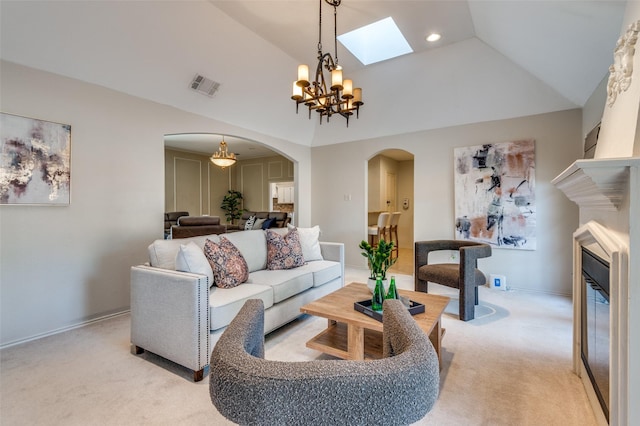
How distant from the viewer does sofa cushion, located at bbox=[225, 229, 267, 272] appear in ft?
9.62

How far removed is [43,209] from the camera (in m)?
2.61

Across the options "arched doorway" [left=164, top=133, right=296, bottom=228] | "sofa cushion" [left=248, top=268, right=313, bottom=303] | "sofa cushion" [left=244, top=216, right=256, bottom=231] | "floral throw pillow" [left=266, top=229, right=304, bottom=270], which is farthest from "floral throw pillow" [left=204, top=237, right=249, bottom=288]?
"arched doorway" [left=164, top=133, right=296, bottom=228]

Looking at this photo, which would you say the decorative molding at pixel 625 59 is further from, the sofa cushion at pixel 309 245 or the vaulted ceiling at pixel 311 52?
the sofa cushion at pixel 309 245

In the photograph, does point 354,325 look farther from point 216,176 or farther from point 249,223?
point 216,176

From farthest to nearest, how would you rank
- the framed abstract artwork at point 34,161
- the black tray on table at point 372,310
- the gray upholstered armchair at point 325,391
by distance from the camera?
the framed abstract artwork at point 34,161, the black tray on table at point 372,310, the gray upholstered armchair at point 325,391

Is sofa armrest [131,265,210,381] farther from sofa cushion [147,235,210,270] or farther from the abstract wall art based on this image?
the abstract wall art

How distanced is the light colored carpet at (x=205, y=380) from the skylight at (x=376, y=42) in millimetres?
3408

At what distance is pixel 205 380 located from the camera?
6.31 ft

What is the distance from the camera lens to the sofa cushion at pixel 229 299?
1979 mm

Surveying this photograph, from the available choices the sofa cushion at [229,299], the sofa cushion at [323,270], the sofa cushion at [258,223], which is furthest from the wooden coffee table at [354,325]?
the sofa cushion at [258,223]

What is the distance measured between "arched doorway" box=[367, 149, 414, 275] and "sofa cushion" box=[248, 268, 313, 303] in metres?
3.44

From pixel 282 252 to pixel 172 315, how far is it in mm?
1316

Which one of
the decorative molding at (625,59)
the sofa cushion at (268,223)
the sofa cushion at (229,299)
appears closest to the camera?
the decorative molding at (625,59)

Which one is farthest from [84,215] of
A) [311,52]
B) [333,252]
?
[311,52]
